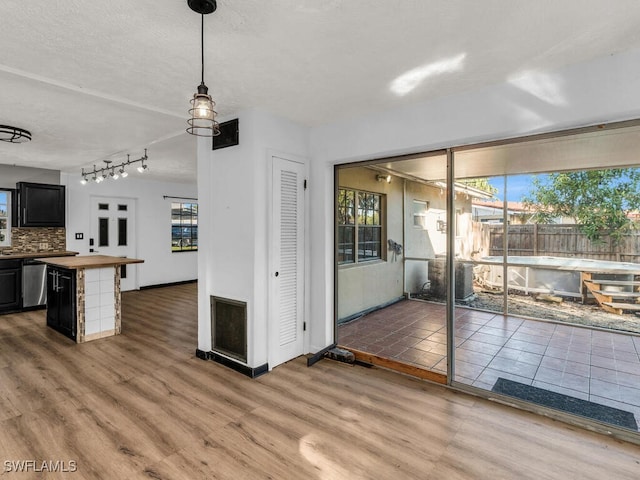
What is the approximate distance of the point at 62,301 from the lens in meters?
4.48

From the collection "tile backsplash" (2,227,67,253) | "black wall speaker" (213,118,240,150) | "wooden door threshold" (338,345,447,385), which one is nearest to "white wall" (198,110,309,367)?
"black wall speaker" (213,118,240,150)

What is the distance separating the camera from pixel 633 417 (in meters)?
2.52

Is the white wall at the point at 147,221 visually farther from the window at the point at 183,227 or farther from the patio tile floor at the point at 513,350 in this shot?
the patio tile floor at the point at 513,350

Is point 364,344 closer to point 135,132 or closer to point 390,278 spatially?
point 390,278

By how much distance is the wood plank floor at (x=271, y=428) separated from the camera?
1.99 meters

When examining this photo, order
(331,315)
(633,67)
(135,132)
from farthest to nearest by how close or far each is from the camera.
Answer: (135,132) → (331,315) → (633,67)

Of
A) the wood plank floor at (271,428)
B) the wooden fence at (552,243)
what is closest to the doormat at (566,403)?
the wood plank floor at (271,428)

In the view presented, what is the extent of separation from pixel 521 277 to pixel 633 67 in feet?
7.34

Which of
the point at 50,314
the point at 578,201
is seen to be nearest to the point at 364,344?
the point at 578,201

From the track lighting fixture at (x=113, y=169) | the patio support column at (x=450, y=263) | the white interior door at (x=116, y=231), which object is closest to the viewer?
the patio support column at (x=450, y=263)

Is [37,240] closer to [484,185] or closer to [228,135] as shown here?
[228,135]

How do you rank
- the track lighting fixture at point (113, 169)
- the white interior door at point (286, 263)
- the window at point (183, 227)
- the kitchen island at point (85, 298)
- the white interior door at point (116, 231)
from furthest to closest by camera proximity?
the window at point (183, 227)
the white interior door at point (116, 231)
the track lighting fixture at point (113, 169)
the kitchen island at point (85, 298)
the white interior door at point (286, 263)

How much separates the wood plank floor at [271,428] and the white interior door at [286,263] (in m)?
0.25

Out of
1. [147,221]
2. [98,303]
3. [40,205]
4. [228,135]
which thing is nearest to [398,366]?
[228,135]
